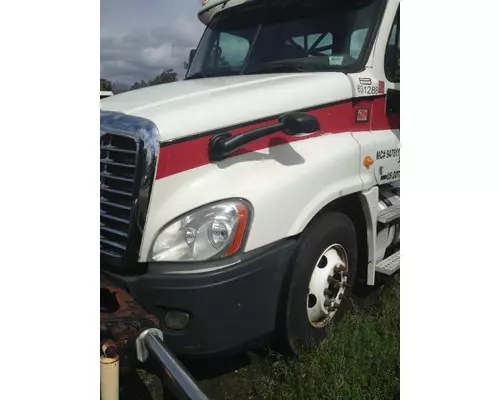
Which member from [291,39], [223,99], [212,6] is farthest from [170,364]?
[212,6]

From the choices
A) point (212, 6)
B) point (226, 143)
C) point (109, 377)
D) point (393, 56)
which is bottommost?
point (109, 377)

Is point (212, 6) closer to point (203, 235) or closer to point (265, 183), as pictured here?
point (265, 183)

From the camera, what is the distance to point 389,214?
7.20 ft

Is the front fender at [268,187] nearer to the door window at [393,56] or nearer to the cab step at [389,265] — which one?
the cab step at [389,265]

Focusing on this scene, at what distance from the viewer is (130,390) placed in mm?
1691

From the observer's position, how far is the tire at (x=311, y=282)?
1.93 meters

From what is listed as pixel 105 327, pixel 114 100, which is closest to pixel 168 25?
pixel 114 100

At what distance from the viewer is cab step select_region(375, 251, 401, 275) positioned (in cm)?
212

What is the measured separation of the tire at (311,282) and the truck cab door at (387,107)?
13.1 inches

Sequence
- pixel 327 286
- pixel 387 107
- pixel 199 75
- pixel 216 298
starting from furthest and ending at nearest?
pixel 199 75 → pixel 387 107 → pixel 327 286 → pixel 216 298

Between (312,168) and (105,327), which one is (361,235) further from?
(105,327)

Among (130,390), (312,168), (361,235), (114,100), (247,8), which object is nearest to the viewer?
(130,390)

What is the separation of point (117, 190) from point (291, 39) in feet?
4.18

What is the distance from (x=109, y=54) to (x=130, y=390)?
122 cm
